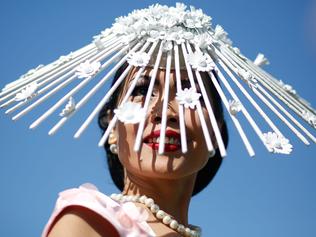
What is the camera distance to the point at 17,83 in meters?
2.03

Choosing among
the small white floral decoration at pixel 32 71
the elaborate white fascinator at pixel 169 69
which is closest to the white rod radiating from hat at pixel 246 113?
the elaborate white fascinator at pixel 169 69

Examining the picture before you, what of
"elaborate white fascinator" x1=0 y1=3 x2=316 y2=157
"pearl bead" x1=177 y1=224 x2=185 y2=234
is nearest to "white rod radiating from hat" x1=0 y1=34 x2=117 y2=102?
"elaborate white fascinator" x1=0 y1=3 x2=316 y2=157

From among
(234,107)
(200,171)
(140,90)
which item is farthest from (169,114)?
(200,171)

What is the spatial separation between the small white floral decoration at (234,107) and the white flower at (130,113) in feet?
0.84

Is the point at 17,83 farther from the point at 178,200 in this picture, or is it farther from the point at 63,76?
the point at 178,200

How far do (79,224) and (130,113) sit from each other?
0.35 metres

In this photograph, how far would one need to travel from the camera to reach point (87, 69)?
71.6 inches

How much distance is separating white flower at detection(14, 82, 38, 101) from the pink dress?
32 centimetres

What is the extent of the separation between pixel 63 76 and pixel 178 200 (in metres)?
0.60

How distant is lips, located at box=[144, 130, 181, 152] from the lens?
1.90m

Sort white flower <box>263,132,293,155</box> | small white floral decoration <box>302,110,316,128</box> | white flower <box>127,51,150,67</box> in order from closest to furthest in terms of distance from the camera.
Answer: white flower <box>263,132,293,155</box>, white flower <box>127,51,150,67</box>, small white floral decoration <box>302,110,316,128</box>

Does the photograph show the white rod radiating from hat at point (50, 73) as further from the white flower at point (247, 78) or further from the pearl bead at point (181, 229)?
the pearl bead at point (181, 229)

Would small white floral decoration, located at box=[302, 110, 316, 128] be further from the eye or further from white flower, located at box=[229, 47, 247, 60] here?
the eye

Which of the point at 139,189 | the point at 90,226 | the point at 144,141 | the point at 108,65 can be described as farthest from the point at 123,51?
the point at 90,226
